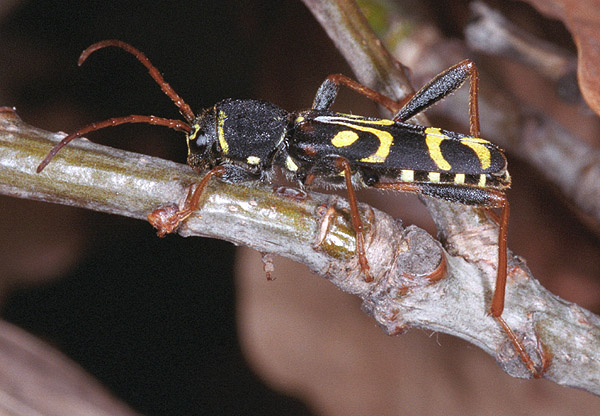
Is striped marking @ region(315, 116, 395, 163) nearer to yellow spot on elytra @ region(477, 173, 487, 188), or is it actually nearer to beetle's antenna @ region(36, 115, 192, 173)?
yellow spot on elytra @ region(477, 173, 487, 188)

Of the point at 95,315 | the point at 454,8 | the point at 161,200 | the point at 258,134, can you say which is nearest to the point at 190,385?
the point at 95,315

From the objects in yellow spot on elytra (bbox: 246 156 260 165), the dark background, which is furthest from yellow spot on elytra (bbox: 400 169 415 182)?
the dark background

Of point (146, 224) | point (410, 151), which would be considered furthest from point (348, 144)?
point (146, 224)

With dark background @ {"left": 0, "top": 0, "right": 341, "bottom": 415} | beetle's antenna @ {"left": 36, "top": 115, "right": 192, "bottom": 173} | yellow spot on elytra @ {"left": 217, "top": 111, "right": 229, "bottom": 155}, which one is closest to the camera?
beetle's antenna @ {"left": 36, "top": 115, "right": 192, "bottom": 173}

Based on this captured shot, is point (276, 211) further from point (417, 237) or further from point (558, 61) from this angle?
point (558, 61)

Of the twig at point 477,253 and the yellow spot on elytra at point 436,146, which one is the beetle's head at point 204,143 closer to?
the twig at point 477,253

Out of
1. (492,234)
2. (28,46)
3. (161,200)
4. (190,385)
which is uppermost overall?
(28,46)

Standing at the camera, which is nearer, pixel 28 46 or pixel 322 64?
pixel 28 46
